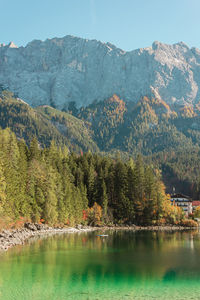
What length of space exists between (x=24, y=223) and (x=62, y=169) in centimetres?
3526

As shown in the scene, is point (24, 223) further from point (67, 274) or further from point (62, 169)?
point (67, 274)

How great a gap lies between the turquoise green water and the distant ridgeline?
59.3 ft

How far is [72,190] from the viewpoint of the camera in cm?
11919

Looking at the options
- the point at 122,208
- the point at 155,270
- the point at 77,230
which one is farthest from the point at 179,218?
the point at 155,270

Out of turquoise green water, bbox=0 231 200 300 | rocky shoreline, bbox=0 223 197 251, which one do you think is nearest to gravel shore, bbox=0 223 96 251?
rocky shoreline, bbox=0 223 197 251

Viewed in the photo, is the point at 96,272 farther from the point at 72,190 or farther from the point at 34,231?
the point at 72,190

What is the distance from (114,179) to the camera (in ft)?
457

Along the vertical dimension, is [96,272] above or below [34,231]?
below

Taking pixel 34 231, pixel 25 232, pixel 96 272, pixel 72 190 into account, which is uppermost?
pixel 72 190

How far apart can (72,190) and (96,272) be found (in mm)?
72584

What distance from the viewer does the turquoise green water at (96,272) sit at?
3697 cm

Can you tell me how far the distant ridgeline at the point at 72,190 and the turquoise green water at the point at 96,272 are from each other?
59.3 feet

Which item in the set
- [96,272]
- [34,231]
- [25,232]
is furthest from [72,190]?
[96,272]

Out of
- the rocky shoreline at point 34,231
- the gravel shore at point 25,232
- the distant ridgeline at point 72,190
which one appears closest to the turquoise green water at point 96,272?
the gravel shore at point 25,232
